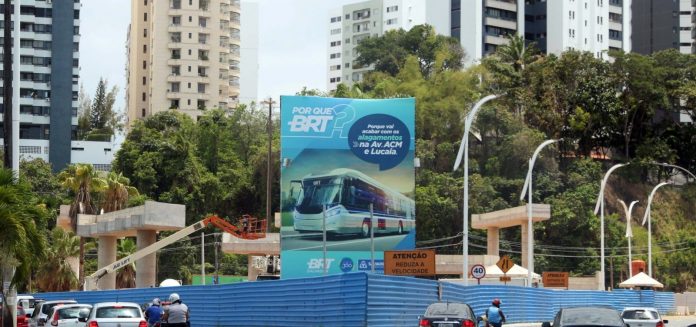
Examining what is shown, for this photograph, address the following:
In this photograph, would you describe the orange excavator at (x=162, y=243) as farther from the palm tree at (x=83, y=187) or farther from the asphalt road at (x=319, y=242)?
the palm tree at (x=83, y=187)

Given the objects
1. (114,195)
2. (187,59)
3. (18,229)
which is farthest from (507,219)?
A: (187,59)

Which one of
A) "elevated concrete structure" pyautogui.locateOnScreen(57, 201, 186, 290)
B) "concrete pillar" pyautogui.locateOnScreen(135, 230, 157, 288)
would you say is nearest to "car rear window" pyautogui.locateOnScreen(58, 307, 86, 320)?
"elevated concrete structure" pyautogui.locateOnScreen(57, 201, 186, 290)

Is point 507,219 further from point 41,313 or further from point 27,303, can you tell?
point 41,313

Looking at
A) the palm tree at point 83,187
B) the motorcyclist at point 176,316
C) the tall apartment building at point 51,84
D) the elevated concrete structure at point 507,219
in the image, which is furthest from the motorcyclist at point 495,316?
the tall apartment building at point 51,84

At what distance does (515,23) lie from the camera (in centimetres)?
14262

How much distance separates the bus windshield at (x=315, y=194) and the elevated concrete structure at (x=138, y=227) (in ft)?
20.9

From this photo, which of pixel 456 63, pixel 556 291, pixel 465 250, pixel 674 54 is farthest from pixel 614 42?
pixel 465 250

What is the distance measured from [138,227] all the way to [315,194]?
911 cm

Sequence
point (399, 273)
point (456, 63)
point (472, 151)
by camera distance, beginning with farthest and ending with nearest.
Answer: point (456, 63)
point (472, 151)
point (399, 273)

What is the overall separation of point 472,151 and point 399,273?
237ft

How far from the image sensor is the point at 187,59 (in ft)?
490

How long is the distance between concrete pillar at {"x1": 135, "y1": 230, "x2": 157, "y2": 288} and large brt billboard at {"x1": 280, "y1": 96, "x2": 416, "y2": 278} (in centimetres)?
671

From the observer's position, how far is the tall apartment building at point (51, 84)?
12612 centimetres

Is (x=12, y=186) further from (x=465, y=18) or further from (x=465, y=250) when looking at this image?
(x=465, y=18)
